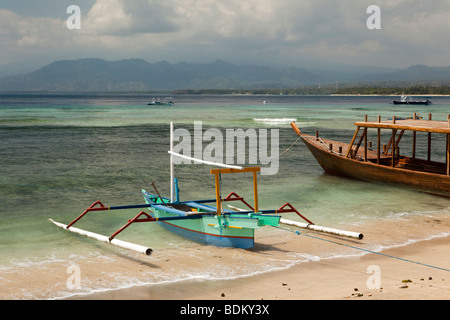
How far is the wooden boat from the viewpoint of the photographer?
19.0 m

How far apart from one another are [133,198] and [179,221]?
6.83m

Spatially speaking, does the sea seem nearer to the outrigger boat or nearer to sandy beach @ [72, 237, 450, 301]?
the outrigger boat

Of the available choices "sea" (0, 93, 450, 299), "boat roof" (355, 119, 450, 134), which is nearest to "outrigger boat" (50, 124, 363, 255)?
"sea" (0, 93, 450, 299)

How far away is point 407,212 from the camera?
677 inches

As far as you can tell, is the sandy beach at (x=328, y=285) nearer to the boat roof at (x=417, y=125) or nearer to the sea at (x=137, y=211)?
the sea at (x=137, y=211)

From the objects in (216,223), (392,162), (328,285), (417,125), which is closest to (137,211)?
(216,223)

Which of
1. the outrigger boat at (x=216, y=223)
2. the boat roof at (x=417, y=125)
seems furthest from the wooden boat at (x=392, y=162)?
the outrigger boat at (x=216, y=223)

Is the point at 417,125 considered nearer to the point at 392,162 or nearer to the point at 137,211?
the point at 392,162

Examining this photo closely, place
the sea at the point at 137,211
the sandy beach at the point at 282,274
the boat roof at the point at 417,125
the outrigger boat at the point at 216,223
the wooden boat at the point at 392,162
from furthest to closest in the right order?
the wooden boat at the point at 392,162, the boat roof at the point at 417,125, the outrigger boat at the point at 216,223, the sea at the point at 137,211, the sandy beach at the point at 282,274

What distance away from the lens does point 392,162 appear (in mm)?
20875

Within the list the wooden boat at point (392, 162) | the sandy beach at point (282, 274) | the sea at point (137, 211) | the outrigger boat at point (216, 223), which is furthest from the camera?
the wooden boat at point (392, 162)

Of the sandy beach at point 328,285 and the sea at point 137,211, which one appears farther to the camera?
the sea at point 137,211

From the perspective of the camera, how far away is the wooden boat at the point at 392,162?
19.0 metres
